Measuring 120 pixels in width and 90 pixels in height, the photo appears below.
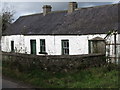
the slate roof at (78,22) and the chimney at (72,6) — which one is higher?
the chimney at (72,6)

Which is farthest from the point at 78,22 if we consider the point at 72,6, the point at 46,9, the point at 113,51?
the point at 46,9

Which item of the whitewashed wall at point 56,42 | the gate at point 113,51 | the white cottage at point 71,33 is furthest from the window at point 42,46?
the gate at point 113,51

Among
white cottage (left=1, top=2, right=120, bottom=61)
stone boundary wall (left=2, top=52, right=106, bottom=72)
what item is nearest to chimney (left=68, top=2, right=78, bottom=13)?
white cottage (left=1, top=2, right=120, bottom=61)

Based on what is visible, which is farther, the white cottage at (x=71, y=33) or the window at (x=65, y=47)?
the window at (x=65, y=47)

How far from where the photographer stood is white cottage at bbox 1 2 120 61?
56.5 ft

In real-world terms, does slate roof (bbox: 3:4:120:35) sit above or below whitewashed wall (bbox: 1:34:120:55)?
above

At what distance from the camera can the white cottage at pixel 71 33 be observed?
17234 mm

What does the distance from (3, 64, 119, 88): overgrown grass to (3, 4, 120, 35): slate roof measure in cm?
557

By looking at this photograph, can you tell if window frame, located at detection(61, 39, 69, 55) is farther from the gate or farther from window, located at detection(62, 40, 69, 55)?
the gate

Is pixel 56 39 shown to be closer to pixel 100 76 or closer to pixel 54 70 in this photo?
pixel 54 70

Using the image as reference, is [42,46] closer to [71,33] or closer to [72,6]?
[71,33]

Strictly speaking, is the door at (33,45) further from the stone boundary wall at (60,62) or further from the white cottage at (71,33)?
the stone boundary wall at (60,62)

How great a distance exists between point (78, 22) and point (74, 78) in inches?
428

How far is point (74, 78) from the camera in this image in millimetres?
11172
